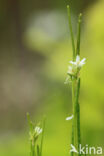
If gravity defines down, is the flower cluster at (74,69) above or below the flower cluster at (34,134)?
above

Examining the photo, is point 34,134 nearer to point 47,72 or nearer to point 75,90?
point 75,90

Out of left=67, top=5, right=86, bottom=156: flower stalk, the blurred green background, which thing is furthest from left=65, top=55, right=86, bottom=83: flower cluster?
the blurred green background

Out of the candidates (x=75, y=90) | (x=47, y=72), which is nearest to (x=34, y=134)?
(x=75, y=90)

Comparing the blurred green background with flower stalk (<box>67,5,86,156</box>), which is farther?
the blurred green background

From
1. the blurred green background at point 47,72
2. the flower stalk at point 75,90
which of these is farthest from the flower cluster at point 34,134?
the blurred green background at point 47,72

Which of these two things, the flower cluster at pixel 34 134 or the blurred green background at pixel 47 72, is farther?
the blurred green background at pixel 47 72

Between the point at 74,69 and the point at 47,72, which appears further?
the point at 47,72

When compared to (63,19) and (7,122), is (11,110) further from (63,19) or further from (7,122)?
(63,19)

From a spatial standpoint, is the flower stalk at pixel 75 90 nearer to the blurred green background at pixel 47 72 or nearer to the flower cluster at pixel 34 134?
the flower cluster at pixel 34 134

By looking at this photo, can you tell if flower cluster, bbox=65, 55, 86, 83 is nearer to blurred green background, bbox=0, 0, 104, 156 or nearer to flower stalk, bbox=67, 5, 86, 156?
flower stalk, bbox=67, 5, 86, 156
